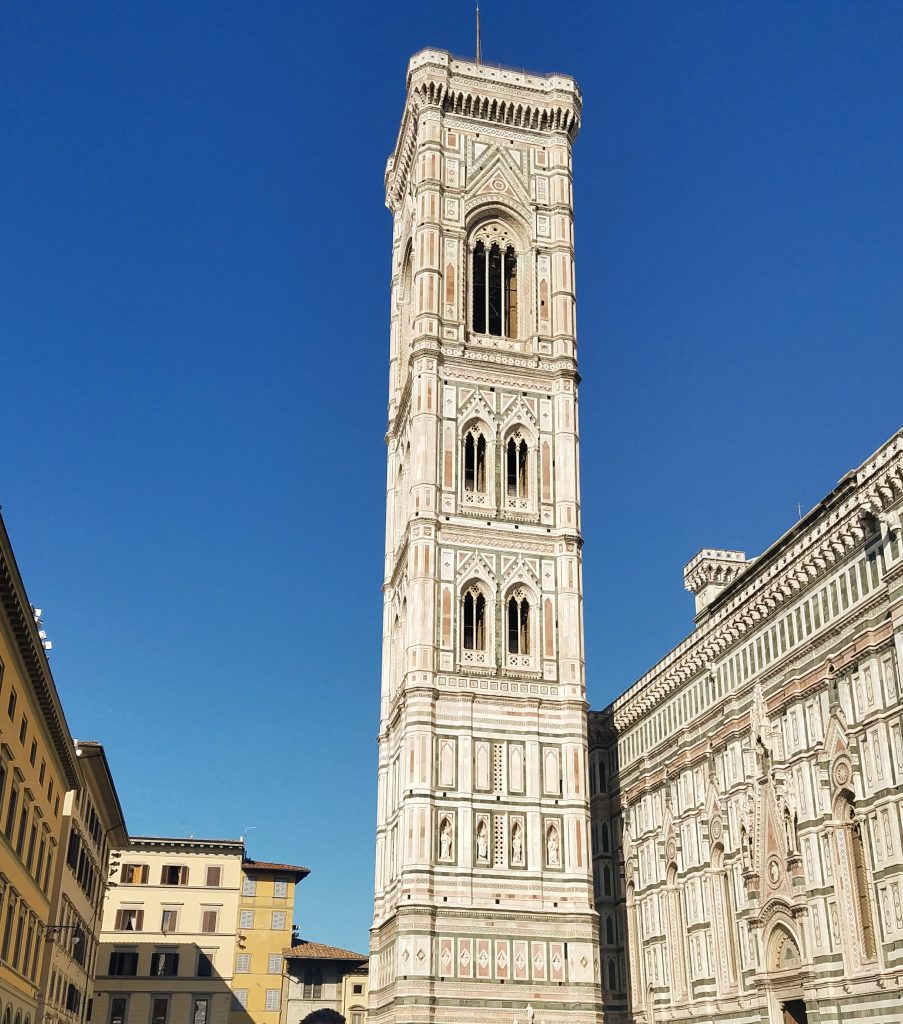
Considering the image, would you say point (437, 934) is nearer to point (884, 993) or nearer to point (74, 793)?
point (74, 793)

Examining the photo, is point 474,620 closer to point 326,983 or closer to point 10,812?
point 10,812

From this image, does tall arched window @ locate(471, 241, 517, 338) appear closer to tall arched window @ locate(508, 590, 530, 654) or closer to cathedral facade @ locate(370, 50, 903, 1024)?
cathedral facade @ locate(370, 50, 903, 1024)

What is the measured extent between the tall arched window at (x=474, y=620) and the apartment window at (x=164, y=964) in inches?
1212

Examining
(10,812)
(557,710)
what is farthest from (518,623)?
(10,812)

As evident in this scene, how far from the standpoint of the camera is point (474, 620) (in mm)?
47562

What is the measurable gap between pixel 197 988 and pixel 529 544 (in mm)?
33570

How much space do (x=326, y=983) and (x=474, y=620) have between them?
1258 inches

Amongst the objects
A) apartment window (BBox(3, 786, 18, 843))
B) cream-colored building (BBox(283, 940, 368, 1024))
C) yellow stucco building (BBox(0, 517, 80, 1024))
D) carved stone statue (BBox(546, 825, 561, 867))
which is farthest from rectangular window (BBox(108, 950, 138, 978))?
apartment window (BBox(3, 786, 18, 843))

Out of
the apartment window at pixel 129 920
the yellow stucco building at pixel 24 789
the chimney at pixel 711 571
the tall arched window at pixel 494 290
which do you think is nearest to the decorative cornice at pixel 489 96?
the tall arched window at pixel 494 290

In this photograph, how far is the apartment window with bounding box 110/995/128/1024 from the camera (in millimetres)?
63688

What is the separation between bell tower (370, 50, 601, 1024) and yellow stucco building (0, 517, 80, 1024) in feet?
40.4

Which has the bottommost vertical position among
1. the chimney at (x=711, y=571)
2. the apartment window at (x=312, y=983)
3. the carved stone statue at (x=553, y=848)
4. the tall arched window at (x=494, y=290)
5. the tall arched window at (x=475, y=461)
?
the apartment window at (x=312, y=983)

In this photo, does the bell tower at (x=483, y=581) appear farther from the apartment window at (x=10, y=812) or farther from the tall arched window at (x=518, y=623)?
the apartment window at (x=10, y=812)

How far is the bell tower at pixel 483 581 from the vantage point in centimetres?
4241
